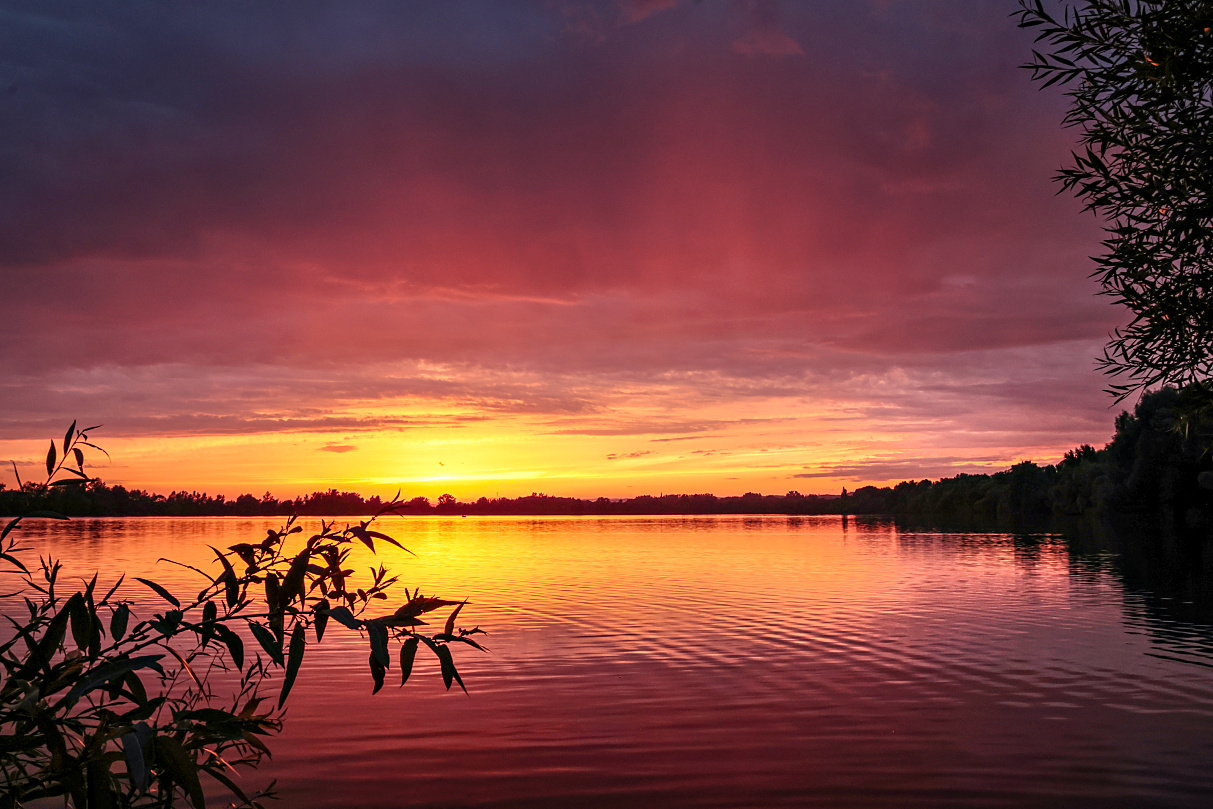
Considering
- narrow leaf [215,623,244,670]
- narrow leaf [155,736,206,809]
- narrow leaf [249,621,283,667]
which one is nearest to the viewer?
narrow leaf [155,736,206,809]

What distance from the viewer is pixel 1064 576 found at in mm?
52406

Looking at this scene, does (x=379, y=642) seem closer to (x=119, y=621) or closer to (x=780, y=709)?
(x=119, y=621)

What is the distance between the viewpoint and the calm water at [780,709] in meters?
14.3

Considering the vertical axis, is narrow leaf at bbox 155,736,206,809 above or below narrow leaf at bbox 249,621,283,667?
below

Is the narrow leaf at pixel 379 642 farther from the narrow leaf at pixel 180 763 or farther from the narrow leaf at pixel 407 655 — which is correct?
the narrow leaf at pixel 180 763

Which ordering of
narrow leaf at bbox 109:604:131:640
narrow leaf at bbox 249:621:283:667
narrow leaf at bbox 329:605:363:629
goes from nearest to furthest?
narrow leaf at bbox 329:605:363:629 < narrow leaf at bbox 249:621:283:667 < narrow leaf at bbox 109:604:131:640

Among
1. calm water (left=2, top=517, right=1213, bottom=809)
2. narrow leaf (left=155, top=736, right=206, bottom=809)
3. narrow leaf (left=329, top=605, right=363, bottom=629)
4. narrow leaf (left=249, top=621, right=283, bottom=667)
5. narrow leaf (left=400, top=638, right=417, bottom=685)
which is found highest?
narrow leaf (left=329, top=605, right=363, bottom=629)

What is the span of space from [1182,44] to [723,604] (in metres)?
28.1

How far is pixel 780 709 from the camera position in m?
19.6

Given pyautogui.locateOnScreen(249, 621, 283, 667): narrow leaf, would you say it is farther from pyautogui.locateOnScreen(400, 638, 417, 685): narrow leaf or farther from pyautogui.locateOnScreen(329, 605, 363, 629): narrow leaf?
pyautogui.locateOnScreen(400, 638, 417, 685): narrow leaf

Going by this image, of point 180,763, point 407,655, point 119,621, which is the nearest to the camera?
point 180,763

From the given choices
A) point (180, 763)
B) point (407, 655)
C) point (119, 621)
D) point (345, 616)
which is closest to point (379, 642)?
point (345, 616)

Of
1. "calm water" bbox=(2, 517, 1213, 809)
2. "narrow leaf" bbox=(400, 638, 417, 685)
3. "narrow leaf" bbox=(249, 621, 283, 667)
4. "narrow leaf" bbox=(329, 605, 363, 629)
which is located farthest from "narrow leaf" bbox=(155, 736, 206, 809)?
"calm water" bbox=(2, 517, 1213, 809)

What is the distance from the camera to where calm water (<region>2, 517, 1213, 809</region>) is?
1430cm
